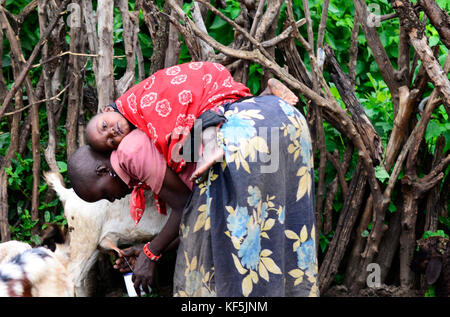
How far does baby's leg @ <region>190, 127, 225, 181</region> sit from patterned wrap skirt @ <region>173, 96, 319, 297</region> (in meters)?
0.03

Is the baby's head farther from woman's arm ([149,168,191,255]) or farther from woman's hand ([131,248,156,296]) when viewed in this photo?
woman's hand ([131,248,156,296])

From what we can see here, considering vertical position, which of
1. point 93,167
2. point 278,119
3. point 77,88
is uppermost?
point 77,88

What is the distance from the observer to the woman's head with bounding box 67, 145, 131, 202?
2742 mm

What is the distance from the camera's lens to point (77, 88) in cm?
383

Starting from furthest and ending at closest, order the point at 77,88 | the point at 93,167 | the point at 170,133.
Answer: the point at 77,88 → the point at 93,167 → the point at 170,133

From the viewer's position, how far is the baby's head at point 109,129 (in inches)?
105

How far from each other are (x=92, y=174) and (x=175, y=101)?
554 millimetres

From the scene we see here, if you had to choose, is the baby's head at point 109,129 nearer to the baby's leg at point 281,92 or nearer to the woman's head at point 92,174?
the woman's head at point 92,174

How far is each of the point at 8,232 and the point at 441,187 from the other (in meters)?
3.03

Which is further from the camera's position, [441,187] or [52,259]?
[441,187]

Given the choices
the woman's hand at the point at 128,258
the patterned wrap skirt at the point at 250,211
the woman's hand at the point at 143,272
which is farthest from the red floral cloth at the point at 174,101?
the woman's hand at the point at 128,258

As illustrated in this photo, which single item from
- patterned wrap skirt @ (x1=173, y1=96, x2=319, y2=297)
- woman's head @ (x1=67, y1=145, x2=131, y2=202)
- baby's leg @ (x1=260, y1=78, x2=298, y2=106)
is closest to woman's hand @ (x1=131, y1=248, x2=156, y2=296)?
patterned wrap skirt @ (x1=173, y1=96, x2=319, y2=297)
